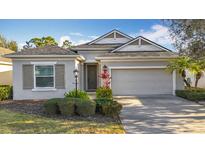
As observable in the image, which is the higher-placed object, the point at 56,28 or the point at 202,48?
the point at 56,28

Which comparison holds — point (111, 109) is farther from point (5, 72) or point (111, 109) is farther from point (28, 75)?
point (5, 72)

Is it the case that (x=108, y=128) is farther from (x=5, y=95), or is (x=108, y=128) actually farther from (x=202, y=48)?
(x=5, y=95)

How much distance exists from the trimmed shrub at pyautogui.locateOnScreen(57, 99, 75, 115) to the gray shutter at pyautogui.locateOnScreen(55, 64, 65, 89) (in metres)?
5.48

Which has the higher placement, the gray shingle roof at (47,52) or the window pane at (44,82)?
the gray shingle roof at (47,52)

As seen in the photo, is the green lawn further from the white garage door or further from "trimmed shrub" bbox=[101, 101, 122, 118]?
the white garage door

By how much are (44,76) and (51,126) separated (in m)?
7.50

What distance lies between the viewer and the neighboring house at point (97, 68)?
15570mm

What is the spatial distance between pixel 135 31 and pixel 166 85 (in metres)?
5.93

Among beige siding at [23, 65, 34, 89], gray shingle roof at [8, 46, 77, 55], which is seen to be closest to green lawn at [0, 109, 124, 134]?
beige siding at [23, 65, 34, 89]

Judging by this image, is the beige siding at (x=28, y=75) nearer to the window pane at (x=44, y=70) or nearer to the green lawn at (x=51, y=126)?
the window pane at (x=44, y=70)

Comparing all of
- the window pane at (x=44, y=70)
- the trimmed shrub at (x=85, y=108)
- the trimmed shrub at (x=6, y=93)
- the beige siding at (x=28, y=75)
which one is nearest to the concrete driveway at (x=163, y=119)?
the trimmed shrub at (x=85, y=108)

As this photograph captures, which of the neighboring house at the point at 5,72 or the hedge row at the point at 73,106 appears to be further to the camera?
the neighboring house at the point at 5,72
